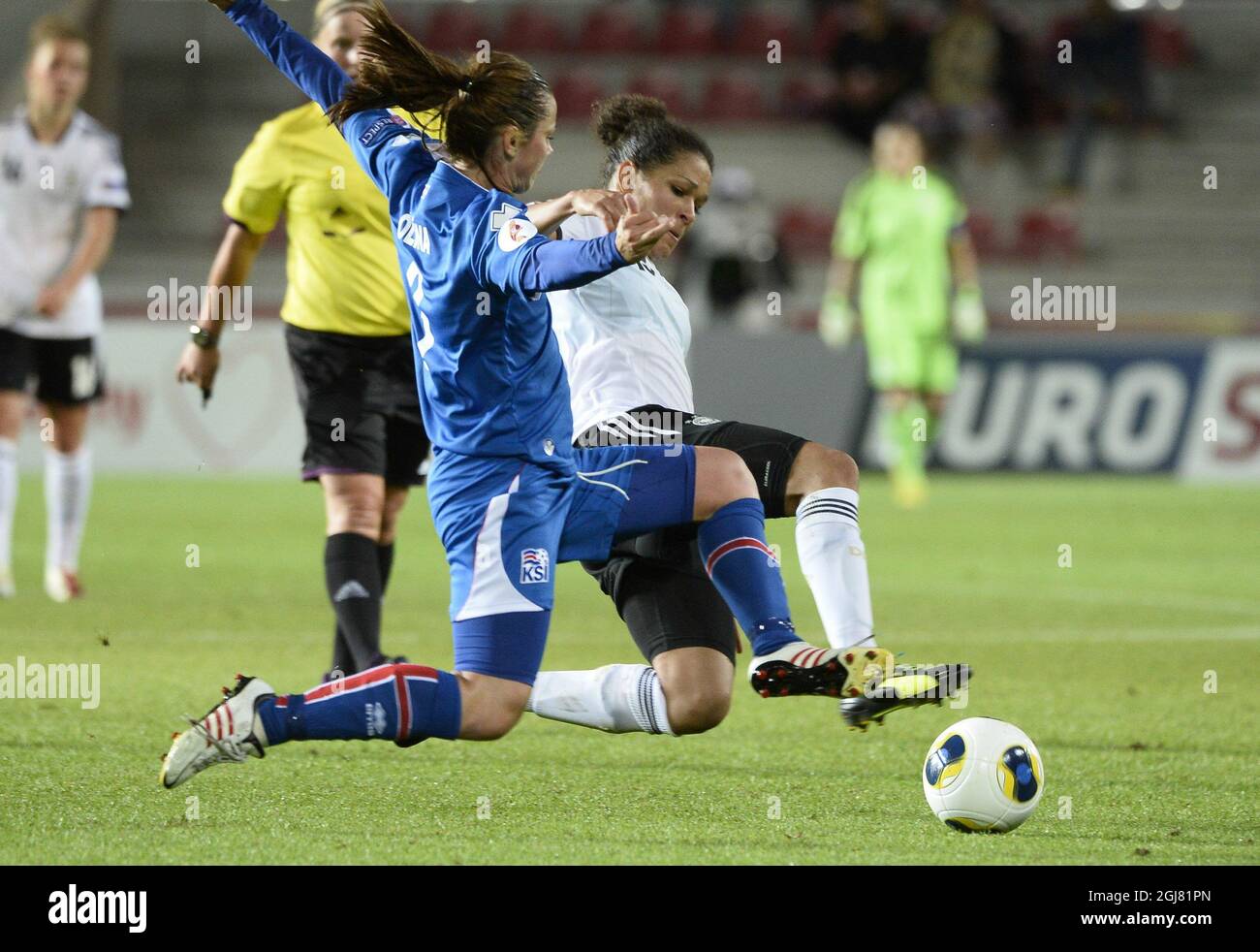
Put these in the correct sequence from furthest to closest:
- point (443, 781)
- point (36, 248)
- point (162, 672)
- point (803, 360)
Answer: point (803, 360) → point (36, 248) → point (162, 672) → point (443, 781)

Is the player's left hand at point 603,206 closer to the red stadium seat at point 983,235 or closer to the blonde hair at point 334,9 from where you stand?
the blonde hair at point 334,9

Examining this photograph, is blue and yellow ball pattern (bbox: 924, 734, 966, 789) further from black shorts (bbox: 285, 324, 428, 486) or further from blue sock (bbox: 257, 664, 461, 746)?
black shorts (bbox: 285, 324, 428, 486)

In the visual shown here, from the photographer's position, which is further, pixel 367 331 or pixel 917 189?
pixel 917 189

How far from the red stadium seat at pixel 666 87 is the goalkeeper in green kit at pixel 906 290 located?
7.28 meters

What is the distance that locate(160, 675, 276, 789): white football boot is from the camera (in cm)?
403

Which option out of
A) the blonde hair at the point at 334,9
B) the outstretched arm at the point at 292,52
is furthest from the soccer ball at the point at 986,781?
the blonde hair at the point at 334,9

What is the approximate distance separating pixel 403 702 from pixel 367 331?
2.18m

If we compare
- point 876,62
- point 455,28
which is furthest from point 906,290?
point 455,28

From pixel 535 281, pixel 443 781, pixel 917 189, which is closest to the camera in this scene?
pixel 535 281

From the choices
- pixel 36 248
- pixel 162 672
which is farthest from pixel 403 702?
pixel 36 248

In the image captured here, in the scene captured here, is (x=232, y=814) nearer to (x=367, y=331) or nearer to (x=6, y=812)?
(x=6, y=812)

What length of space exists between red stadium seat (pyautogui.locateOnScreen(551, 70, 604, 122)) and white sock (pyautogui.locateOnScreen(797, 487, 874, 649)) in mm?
16771

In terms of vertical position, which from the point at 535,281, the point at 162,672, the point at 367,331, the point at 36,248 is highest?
the point at 36,248

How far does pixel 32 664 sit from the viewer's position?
262 inches
